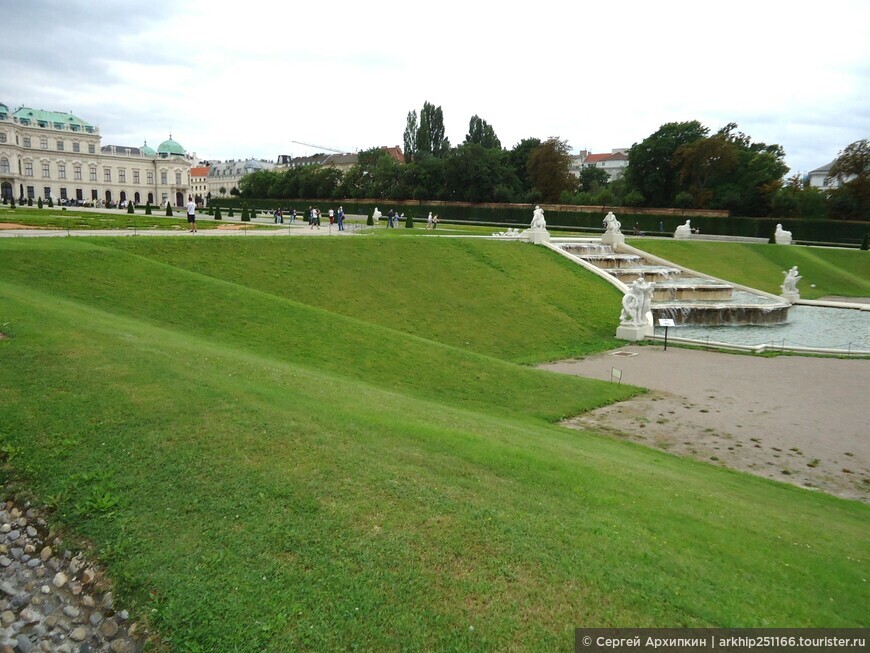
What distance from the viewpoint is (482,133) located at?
106 meters

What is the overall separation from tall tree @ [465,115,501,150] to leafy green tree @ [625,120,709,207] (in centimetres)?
3522

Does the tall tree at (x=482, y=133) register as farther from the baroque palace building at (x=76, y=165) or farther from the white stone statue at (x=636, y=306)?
the white stone statue at (x=636, y=306)

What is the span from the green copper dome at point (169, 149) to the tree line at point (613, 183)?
3690 centimetres

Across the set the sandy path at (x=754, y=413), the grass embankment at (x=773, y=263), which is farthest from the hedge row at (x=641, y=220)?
the sandy path at (x=754, y=413)

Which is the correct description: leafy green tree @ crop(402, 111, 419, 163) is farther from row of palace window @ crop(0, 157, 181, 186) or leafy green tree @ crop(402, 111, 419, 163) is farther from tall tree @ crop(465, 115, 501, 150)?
row of palace window @ crop(0, 157, 181, 186)

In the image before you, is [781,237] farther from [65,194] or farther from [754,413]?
[65,194]

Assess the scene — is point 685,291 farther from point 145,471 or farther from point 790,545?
point 145,471

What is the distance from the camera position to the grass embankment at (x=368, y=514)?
525 cm

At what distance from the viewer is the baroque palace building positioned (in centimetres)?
10538

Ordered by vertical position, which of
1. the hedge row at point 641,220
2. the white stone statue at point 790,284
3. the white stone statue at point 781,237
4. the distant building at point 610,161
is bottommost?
the white stone statue at point 790,284

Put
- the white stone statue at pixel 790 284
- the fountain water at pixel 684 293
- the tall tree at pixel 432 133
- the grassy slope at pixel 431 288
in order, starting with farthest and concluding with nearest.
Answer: the tall tree at pixel 432 133 < the white stone statue at pixel 790 284 < the fountain water at pixel 684 293 < the grassy slope at pixel 431 288

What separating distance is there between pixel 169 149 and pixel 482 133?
229 feet

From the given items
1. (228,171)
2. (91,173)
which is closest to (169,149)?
(91,173)

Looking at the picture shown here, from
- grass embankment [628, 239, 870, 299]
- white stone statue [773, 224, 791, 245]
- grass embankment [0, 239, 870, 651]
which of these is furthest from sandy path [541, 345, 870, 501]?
white stone statue [773, 224, 791, 245]
